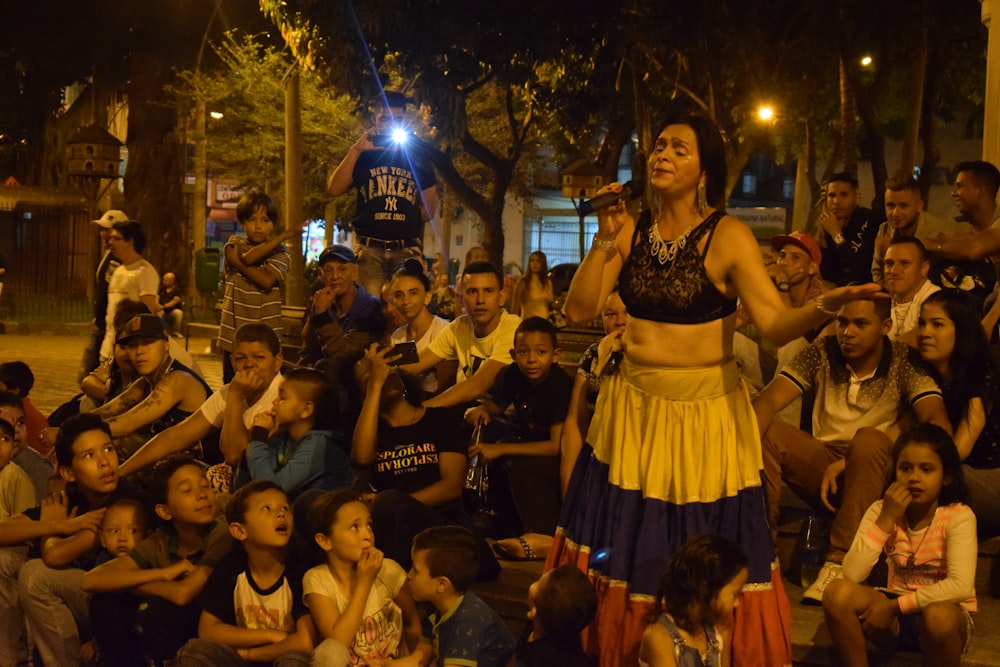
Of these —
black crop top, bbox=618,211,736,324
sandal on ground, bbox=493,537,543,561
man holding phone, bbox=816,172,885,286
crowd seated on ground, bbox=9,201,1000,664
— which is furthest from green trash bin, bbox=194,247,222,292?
black crop top, bbox=618,211,736,324

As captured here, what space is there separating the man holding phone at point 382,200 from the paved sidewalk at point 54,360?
459 centimetres

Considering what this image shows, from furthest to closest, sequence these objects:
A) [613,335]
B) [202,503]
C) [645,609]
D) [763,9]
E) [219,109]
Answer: [219,109]
[763,9]
[202,503]
[613,335]
[645,609]

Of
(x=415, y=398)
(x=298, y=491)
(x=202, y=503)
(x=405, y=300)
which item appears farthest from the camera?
(x=405, y=300)

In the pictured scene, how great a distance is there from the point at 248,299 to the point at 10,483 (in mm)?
2385

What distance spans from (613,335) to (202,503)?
2.06 meters

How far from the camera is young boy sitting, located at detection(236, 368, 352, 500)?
6012 millimetres

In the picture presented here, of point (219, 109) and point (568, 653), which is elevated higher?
point (219, 109)

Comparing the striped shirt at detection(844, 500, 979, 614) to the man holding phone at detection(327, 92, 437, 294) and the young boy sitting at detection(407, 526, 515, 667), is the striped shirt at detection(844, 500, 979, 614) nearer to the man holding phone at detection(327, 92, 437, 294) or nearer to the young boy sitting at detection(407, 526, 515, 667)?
the young boy sitting at detection(407, 526, 515, 667)

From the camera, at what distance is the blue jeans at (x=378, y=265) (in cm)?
910

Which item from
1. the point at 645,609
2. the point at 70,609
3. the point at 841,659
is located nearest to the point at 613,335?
the point at 645,609

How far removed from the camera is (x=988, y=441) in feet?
18.9

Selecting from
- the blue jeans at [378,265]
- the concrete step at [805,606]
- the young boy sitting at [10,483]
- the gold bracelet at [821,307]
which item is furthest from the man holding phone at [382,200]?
the gold bracelet at [821,307]

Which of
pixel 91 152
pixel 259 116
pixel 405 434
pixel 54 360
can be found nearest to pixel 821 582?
pixel 405 434

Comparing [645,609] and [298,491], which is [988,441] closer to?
[645,609]
